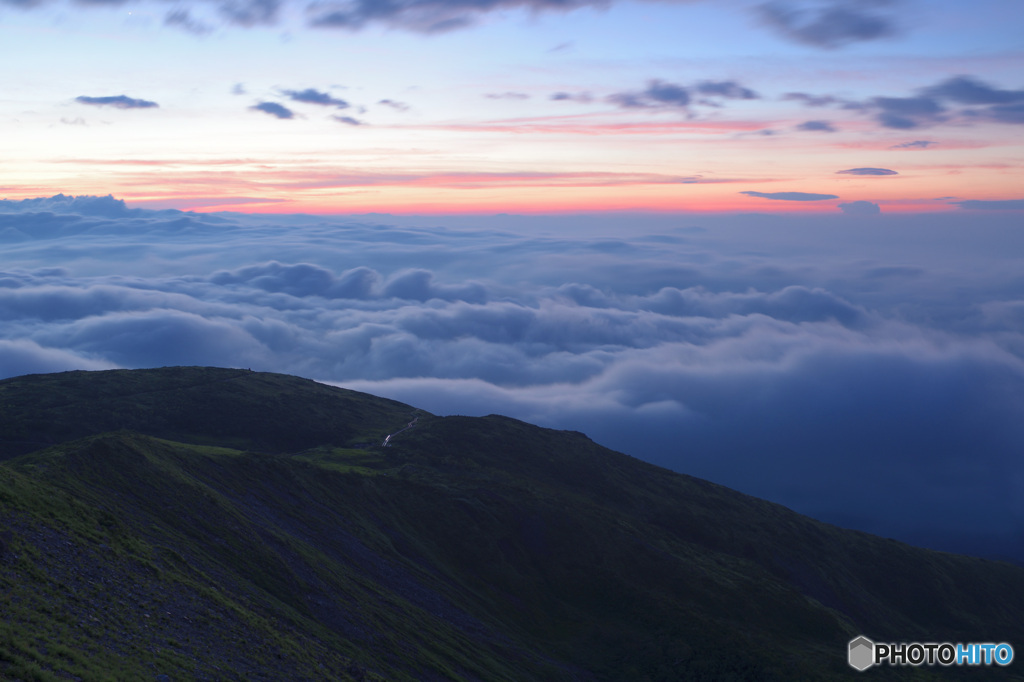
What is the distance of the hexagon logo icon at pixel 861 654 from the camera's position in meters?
67.4

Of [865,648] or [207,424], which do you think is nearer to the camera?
[865,648]

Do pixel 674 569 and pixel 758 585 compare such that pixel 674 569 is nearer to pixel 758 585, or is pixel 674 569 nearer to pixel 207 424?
pixel 758 585

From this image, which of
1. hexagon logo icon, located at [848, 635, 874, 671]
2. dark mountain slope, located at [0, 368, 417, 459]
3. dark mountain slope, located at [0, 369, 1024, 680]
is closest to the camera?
dark mountain slope, located at [0, 369, 1024, 680]

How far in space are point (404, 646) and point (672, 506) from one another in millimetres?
72634

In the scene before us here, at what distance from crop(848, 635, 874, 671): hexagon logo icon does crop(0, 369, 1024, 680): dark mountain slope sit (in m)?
1.11

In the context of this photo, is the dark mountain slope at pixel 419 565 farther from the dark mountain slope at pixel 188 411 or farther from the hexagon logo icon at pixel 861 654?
the hexagon logo icon at pixel 861 654

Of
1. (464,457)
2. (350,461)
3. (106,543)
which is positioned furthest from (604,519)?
(106,543)

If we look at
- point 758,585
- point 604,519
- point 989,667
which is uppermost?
point 604,519

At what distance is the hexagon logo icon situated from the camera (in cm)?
6738

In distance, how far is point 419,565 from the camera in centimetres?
7400

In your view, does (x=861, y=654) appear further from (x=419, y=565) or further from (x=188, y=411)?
(x=188, y=411)

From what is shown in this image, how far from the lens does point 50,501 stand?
40.8 m

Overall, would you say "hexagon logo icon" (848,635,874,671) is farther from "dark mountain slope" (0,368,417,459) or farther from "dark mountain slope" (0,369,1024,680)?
"dark mountain slope" (0,368,417,459)

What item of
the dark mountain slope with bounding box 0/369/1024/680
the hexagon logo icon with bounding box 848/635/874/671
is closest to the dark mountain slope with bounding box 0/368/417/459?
the dark mountain slope with bounding box 0/369/1024/680
